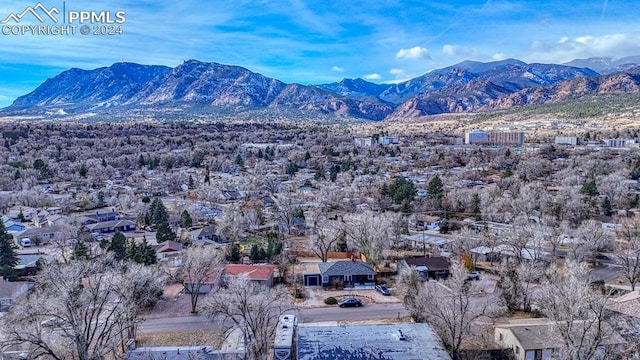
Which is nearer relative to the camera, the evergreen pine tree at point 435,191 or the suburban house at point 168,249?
the suburban house at point 168,249

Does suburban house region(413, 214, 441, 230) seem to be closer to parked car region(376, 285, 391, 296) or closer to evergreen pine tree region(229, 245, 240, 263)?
parked car region(376, 285, 391, 296)

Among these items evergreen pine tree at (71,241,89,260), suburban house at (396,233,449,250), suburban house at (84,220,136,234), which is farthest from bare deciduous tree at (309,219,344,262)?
suburban house at (84,220,136,234)

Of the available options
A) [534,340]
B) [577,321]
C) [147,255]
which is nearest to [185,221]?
[147,255]

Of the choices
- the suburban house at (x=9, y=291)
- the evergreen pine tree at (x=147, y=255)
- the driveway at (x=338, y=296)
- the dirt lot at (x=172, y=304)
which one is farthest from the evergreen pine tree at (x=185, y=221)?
the driveway at (x=338, y=296)

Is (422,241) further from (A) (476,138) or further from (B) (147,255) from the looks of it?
(A) (476,138)

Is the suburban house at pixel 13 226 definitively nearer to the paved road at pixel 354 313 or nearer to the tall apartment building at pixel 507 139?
the paved road at pixel 354 313

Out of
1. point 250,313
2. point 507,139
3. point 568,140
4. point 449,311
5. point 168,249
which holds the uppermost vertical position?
point 507,139
